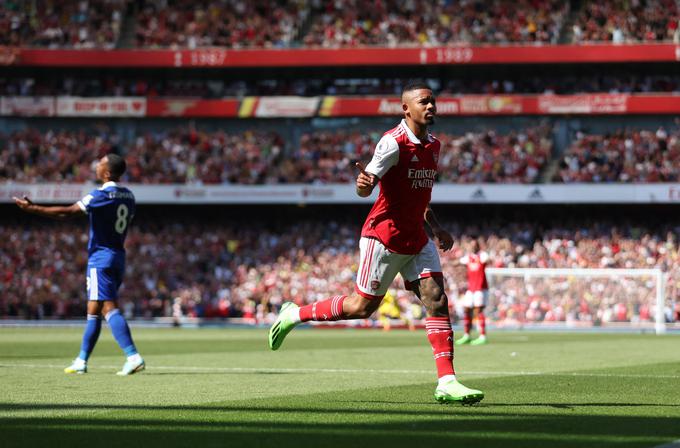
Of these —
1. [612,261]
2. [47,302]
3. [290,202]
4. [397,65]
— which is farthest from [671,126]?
[47,302]

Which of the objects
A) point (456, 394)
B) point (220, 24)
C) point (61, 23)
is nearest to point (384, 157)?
point (456, 394)

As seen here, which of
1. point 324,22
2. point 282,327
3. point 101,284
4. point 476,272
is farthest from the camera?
point 324,22

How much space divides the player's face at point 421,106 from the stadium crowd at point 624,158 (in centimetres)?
3634

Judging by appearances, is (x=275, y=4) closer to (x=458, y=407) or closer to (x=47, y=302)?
(x=47, y=302)

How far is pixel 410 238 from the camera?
382 inches

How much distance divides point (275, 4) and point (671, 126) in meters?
18.6

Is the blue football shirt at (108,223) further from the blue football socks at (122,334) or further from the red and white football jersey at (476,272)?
the red and white football jersey at (476,272)

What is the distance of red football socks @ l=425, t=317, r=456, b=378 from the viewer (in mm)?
9602

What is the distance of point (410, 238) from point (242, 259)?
37.8 meters

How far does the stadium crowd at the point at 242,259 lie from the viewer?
142 feet

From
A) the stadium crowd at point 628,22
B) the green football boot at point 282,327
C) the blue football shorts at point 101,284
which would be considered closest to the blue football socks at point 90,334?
the blue football shorts at point 101,284

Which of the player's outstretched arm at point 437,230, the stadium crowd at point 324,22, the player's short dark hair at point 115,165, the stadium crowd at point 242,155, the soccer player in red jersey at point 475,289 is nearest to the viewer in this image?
the player's outstretched arm at point 437,230

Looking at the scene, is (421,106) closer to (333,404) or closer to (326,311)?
(326,311)

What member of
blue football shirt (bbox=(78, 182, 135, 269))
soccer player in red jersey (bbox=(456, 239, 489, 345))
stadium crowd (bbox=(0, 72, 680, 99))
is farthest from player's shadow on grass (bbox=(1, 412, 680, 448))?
stadium crowd (bbox=(0, 72, 680, 99))
